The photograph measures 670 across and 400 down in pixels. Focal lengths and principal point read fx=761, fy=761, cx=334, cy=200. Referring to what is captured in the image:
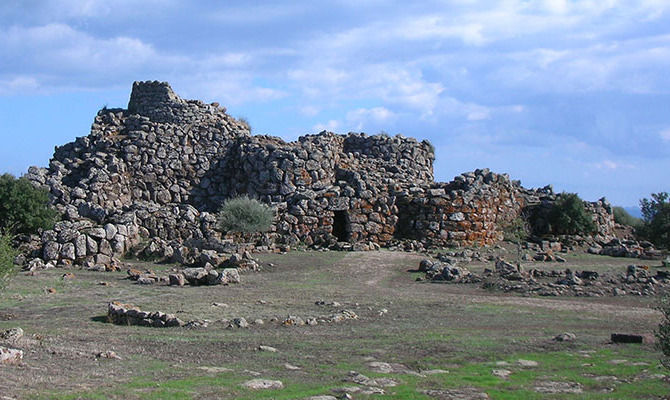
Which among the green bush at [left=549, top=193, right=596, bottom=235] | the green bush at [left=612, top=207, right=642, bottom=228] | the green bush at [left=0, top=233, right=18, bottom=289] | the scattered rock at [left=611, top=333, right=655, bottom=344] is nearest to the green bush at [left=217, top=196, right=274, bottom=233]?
the green bush at [left=549, top=193, right=596, bottom=235]

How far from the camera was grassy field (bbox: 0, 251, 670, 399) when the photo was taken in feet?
29.2

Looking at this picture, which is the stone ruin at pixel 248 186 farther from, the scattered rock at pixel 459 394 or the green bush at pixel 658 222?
the scattered rock at pixel 459 394

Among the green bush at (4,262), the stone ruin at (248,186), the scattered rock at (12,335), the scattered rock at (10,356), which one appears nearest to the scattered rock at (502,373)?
the scattered rock at (10,356)

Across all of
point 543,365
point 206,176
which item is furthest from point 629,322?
point 206,176

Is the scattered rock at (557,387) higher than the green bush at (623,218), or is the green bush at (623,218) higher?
the green bush at (623,218)

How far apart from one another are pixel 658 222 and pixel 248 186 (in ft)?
54.5

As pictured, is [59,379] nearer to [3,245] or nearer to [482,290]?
[3,245]

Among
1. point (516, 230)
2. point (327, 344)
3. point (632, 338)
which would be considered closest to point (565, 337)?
point (632, 338)

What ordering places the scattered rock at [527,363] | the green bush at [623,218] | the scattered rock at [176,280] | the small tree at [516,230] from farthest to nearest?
the green bush at [623,218] < the small tree at [516,230] < the scattered rock at [176,280] < the scattered rock at [527,363]

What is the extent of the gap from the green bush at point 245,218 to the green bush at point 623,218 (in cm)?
2005

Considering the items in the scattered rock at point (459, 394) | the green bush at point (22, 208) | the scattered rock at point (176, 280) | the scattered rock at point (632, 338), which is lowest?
the scattered rock at point (459, 394)

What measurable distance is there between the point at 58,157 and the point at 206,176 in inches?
250

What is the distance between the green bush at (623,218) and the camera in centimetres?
3800

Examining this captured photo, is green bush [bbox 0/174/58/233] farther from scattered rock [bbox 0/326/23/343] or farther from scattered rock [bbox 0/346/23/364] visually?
scattered rock [bbox 0/346/23/364]
